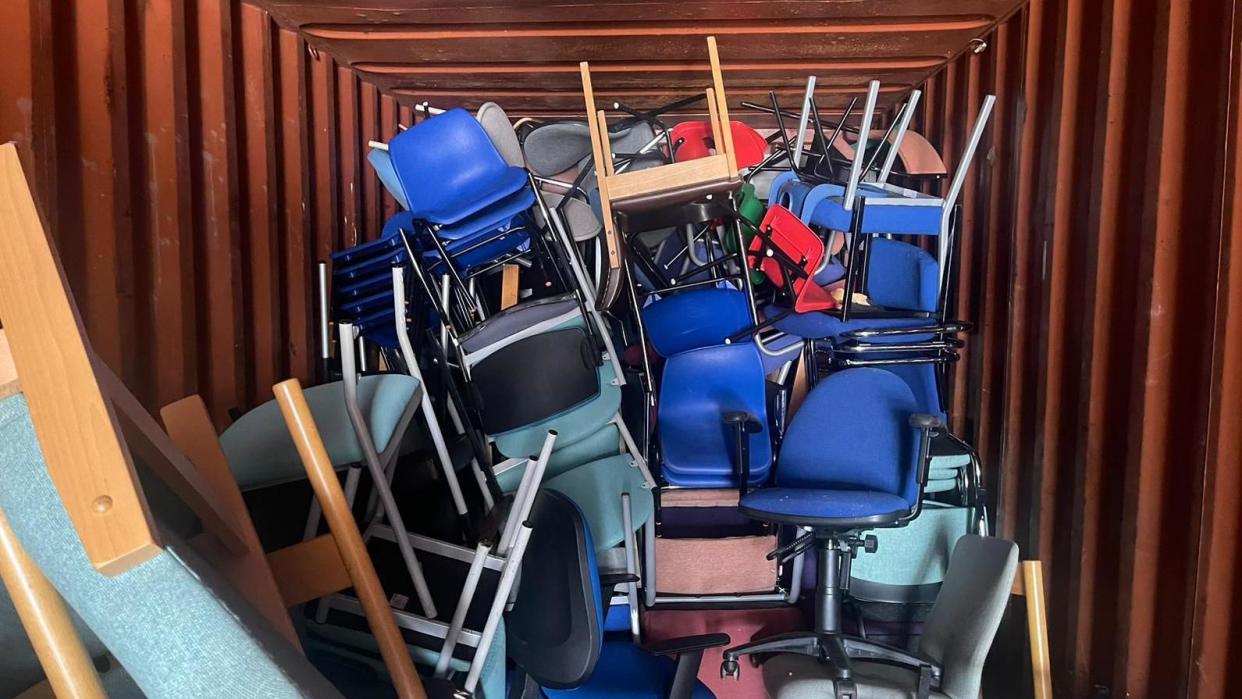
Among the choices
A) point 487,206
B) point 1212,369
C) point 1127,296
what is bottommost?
point 1212,369

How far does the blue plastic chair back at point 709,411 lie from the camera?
2.57 meters

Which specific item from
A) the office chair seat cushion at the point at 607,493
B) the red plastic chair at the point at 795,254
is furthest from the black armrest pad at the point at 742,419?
the red plastic chair at the point at 795,254

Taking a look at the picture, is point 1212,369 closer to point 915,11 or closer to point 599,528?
point 915,11

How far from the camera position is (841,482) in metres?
2.30

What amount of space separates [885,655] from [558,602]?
3.38ft

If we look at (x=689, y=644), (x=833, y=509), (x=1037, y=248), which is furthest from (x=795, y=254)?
(x=689, y=644)

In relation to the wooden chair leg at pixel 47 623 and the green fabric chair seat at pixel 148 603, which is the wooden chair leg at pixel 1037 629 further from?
the wooden chair leg at pixel 47 623

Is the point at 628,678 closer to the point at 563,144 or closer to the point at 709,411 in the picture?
the point at 709,411

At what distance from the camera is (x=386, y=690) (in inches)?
65.6

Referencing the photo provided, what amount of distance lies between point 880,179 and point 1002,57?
584 mm

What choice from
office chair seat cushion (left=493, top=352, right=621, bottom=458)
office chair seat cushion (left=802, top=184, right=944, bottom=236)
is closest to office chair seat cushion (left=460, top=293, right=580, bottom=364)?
office chair seat cushion (left=493, top=352, right=621, bottom=458)

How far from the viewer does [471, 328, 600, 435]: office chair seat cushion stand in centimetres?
236

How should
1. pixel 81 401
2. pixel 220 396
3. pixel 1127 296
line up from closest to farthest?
pixel 81 401 → pixel 1127 296 → pixel 220 396

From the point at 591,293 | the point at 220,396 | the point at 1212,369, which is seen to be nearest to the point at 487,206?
the point at 591,293
